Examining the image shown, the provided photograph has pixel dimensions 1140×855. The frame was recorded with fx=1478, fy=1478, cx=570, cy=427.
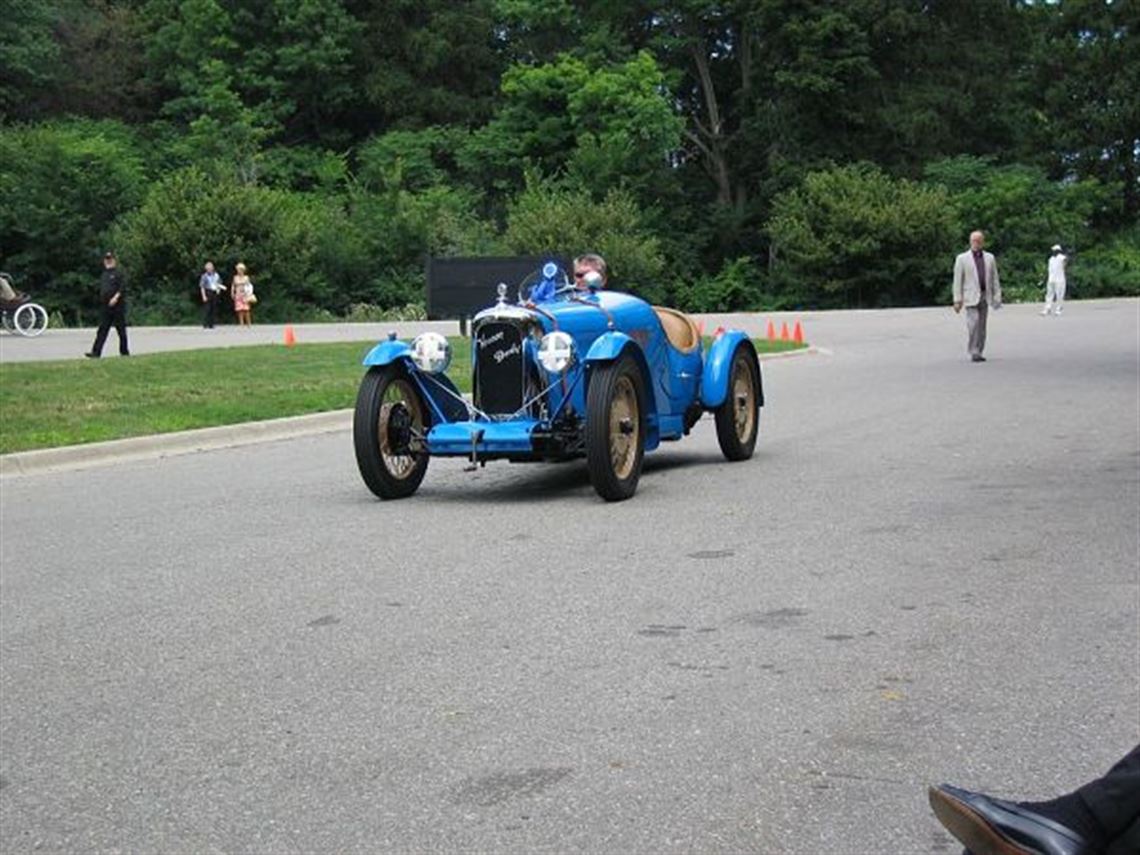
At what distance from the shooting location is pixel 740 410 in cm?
1212

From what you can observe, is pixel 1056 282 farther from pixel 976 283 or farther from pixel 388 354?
pixel 388 354

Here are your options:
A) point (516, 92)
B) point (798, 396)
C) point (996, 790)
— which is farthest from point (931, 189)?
point (996, 790)

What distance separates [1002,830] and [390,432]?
756 cm

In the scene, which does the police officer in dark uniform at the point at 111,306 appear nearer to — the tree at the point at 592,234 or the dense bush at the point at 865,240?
the tree at the point at 592,234

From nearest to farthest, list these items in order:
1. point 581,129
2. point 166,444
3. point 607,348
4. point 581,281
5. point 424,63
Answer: point 607,348
point 581,281
point 166,444
point 581,129
point 424,63

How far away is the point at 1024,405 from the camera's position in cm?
1564

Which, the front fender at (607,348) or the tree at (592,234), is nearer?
the front fender at (607,348)

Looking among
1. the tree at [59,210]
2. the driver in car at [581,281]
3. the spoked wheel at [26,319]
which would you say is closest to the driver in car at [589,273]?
the driver in car at [581,281]

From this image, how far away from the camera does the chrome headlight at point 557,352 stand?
391 inches

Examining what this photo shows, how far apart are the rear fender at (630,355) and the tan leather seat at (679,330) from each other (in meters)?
0.98

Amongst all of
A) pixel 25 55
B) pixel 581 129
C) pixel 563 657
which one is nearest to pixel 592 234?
pixel 581 129

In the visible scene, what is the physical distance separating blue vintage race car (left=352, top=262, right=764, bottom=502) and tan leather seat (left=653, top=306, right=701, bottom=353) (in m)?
0.59

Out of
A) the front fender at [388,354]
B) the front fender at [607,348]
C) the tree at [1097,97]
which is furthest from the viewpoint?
the tree at [1097,97]

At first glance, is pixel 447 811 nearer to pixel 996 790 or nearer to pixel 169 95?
pixel 996 790
